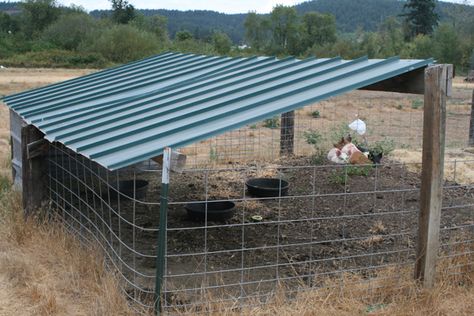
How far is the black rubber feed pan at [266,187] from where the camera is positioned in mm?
7475

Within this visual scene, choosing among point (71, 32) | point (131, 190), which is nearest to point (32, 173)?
point (131, 190)

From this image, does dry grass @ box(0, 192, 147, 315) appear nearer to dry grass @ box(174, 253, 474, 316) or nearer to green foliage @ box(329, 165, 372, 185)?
dry grass @ box(174, 253, 474, 316)

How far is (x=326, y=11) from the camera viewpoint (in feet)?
513

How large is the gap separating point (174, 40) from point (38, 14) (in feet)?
54.8

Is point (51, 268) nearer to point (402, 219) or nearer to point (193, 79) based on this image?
point (193, 79)

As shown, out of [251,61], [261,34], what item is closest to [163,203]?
[251,61]

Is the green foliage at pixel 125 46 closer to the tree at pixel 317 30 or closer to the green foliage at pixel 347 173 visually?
the tree at pixel 317 30

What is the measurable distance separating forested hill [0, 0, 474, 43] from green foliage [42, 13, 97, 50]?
311 feet

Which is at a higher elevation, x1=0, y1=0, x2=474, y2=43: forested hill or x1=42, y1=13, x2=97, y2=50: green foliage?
x1=0, y1=0, x2=474, y2=43: forested hill

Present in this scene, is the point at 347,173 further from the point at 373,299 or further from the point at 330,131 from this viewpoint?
the point at 330,131

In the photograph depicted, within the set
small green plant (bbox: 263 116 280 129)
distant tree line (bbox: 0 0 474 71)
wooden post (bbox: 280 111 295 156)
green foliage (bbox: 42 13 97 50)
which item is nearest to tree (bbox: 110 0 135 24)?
distant tree line (bbox: 0 0 474 71)

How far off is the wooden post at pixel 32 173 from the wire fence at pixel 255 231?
0.88 feet

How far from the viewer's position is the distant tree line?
1844 inches

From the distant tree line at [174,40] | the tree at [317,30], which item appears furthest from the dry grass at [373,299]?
the tree at [317,30]
